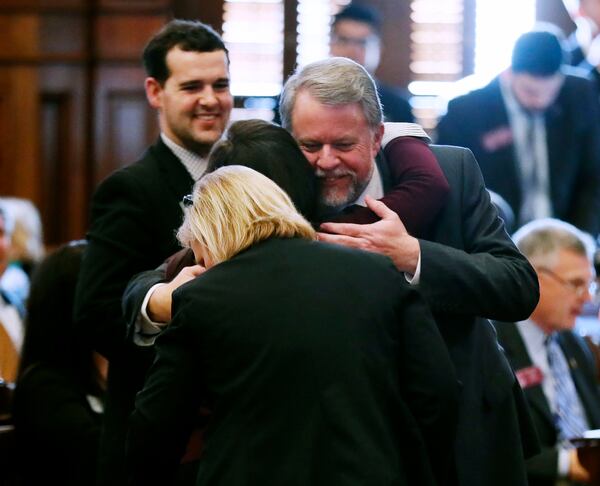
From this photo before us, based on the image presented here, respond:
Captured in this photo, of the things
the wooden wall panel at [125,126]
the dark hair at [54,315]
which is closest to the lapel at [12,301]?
the dark hair at [54,315]

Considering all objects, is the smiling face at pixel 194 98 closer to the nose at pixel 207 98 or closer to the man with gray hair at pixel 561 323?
the nose at pixel 207 98

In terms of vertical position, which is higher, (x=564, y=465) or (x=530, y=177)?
(x=530, y=177)

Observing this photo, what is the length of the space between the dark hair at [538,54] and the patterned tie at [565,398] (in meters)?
1.56

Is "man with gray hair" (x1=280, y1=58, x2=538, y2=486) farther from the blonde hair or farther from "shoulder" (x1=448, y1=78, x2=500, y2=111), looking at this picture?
"shoulder" (x1=448, y1=78, x2=500, y2=111)

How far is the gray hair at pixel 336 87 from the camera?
2752mm

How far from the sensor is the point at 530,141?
20.0 ft

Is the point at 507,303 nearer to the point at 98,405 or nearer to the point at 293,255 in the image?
the point at 293,255

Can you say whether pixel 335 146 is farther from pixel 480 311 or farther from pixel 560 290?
pixel 560 290

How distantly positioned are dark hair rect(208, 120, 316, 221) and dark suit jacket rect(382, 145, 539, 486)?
0.28 metres

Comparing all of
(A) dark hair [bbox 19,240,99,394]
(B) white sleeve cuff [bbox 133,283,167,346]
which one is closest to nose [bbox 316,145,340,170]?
(B) white sleeve cuff [bbox 133,283,167,346]

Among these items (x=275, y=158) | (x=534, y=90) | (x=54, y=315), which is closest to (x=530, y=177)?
Result: (x=534, y=90)

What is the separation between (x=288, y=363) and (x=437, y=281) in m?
0.42

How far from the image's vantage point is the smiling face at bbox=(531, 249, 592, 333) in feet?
15.3

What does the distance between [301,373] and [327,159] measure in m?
0.48
